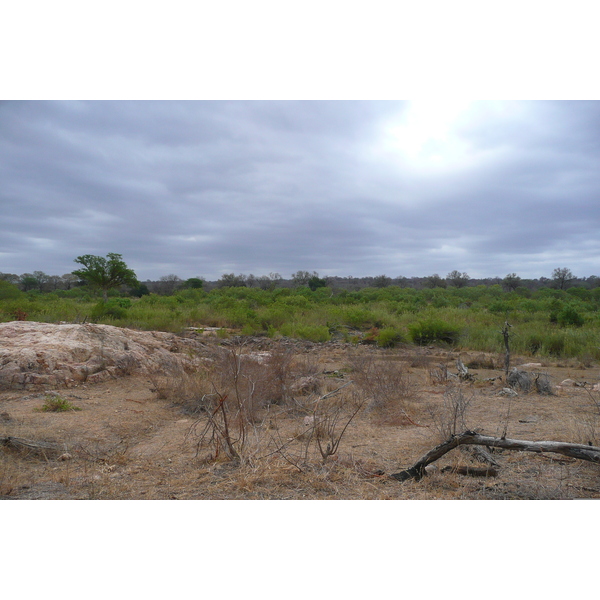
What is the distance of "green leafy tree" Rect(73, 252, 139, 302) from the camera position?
2673cm

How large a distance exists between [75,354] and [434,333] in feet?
42.3

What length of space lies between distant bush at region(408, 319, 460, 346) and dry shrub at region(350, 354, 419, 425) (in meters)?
8.65

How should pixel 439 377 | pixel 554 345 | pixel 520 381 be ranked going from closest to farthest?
pixel 520 381 < pixel 439 377 < pixel 554 345

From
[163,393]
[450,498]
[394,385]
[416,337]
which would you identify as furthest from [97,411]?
[416,337]

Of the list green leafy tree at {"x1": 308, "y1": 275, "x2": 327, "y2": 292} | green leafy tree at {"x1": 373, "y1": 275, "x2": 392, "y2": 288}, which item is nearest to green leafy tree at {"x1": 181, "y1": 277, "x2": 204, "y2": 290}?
green leafy tree at {"x1": 308, "y1": 275, "x2": 327, "y2": 292}

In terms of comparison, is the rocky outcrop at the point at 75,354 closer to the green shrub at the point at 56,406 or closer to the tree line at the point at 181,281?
the green shrub at the point at 56,406

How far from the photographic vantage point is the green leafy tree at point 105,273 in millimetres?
26734

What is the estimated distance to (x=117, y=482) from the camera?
402 centimetres

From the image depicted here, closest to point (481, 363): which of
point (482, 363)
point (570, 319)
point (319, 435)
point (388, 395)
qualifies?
point (482, 363)

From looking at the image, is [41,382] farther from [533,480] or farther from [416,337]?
[416,337]

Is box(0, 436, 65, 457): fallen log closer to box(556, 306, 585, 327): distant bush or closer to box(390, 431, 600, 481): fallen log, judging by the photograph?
box(390, 431, 600, 481): fallen log

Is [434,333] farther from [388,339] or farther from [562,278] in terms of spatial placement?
[562,278]

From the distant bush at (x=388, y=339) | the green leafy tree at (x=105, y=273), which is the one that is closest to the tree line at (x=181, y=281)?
the green leafy tree at (x=105, y=273)

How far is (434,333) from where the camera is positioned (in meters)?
17.6
